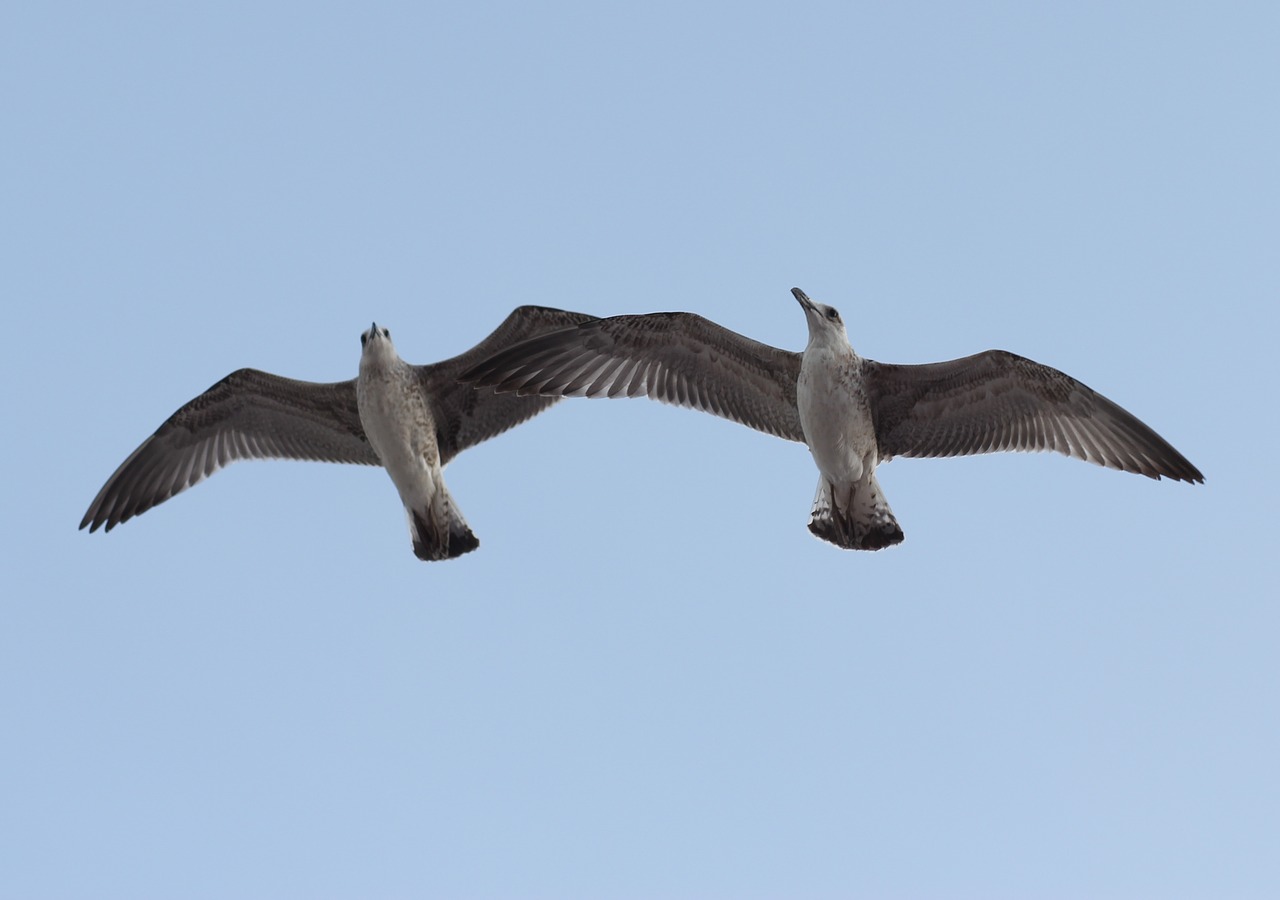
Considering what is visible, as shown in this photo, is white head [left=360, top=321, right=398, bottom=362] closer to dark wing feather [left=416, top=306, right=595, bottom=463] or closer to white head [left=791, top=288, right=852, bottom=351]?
dark wing feather [left=416, top=306, right=595, bottom=463]

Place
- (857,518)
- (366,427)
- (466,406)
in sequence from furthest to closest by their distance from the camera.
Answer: (466,406), (366,427), (857,518)

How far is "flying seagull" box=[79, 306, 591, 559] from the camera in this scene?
43.6 ft

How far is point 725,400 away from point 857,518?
1.48 metres

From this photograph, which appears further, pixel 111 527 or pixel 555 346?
pixel 111 527

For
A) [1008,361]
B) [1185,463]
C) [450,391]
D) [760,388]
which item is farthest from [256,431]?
[1185,463]

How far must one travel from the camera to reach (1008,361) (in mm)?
12406

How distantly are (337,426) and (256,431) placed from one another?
77 cm

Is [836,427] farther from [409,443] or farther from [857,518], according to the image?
[409,443]

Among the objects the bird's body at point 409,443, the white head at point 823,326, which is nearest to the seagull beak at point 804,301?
A: the white head at point 823,326

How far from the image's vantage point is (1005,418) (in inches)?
502

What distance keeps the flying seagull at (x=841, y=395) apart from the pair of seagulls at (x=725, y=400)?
11mm

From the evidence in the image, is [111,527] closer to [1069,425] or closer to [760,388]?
[760,388]

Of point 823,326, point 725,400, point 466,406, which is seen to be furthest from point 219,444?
point 823,326

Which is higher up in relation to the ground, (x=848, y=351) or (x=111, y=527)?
(x=848, y=351)
